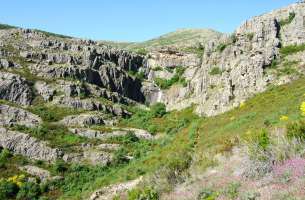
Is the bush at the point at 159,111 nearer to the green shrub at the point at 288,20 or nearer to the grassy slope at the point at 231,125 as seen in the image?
the grassy slope at the point at 231,125

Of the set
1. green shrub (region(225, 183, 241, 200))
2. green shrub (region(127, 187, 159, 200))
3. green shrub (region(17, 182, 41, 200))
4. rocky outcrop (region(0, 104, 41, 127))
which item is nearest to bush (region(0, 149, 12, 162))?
rocky outcrop (region(0, 104, 41, 127))

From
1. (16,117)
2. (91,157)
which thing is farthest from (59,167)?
(16,117)

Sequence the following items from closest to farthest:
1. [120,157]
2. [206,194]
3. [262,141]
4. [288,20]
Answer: [206,194] < [262,141] < [120,157] < [288,20]

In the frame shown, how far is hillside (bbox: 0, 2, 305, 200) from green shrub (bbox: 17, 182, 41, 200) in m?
0.14

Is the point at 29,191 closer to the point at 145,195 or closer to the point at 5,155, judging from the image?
the point at 5,155

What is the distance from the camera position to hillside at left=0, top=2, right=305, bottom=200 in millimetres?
26703

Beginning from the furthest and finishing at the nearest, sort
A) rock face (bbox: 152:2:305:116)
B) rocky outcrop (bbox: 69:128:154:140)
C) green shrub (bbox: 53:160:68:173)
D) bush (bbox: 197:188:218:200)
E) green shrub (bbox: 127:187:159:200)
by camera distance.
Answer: rocky outcrop (bbox: 69:128:154:140), rock face (bbox: 152:2:305:116), green shrub (bbox: 53:160:68:173), green shrub (bbox: 127:187:159:200), bush (bbox: 197:188:218:200)

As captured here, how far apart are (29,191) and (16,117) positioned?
2344 centimetres

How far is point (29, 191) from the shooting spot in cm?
6300

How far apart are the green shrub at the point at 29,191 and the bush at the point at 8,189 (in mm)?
840

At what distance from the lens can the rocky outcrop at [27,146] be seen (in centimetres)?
7169

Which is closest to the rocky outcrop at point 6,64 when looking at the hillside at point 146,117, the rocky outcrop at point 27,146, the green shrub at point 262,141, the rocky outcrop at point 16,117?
the hillside at point 146,117

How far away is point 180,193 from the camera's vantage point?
22484 millimetres

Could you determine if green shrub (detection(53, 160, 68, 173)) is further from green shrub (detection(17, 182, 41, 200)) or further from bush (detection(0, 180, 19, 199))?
bush (detection(0, 180, 19, 199))
